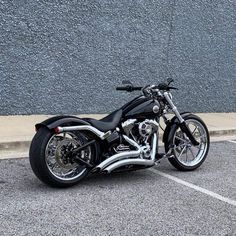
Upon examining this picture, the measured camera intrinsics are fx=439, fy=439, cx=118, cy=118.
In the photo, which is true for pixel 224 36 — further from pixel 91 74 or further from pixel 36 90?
pixel 36 90

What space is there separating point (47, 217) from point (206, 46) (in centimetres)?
872

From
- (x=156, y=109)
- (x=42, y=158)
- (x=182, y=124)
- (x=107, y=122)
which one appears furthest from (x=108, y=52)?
(x=42, y=158)

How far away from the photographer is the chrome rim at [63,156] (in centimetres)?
503

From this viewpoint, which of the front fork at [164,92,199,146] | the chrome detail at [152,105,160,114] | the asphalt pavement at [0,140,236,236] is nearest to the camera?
the asphalt pavement at [0,140,236,236]

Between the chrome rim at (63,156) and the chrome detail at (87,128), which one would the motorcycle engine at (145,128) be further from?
the chrome rim at (63,156)

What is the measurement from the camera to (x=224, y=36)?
40.1 ft

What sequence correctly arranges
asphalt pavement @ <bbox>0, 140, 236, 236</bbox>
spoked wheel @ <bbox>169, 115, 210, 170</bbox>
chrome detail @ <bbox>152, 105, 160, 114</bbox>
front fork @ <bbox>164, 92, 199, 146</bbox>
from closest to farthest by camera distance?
asphalt pavement @ <bbox>0, 140, 236, 236</bbox>
chrome detail @ <bbox>152, 105, 160, 114</bbox>
front fork @ <bbox>164, 92, 199, 146</bbox>
spoked wheel @ <bbox>169, 115, 210, 170</bbox>

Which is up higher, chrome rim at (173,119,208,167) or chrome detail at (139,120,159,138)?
chrome detail at (139,120,159,138)

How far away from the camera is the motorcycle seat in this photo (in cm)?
527

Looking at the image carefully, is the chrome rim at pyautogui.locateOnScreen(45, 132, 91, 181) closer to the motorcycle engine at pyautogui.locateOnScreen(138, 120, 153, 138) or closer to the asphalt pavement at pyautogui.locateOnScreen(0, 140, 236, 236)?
the asphalt pavement at pyautogui.locateOnScreen(0, 140, 236, 236)

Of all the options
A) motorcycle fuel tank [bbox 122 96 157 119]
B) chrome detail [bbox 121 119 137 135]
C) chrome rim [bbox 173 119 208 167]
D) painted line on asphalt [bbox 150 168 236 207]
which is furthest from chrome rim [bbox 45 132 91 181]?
chrome rim [bbox 173 119 208 167]

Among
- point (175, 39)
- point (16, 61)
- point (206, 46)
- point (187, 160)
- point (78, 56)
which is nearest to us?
point (187, 160)

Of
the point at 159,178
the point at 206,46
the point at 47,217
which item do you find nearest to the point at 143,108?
the point at 159,178

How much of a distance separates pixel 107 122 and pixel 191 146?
1.53m
